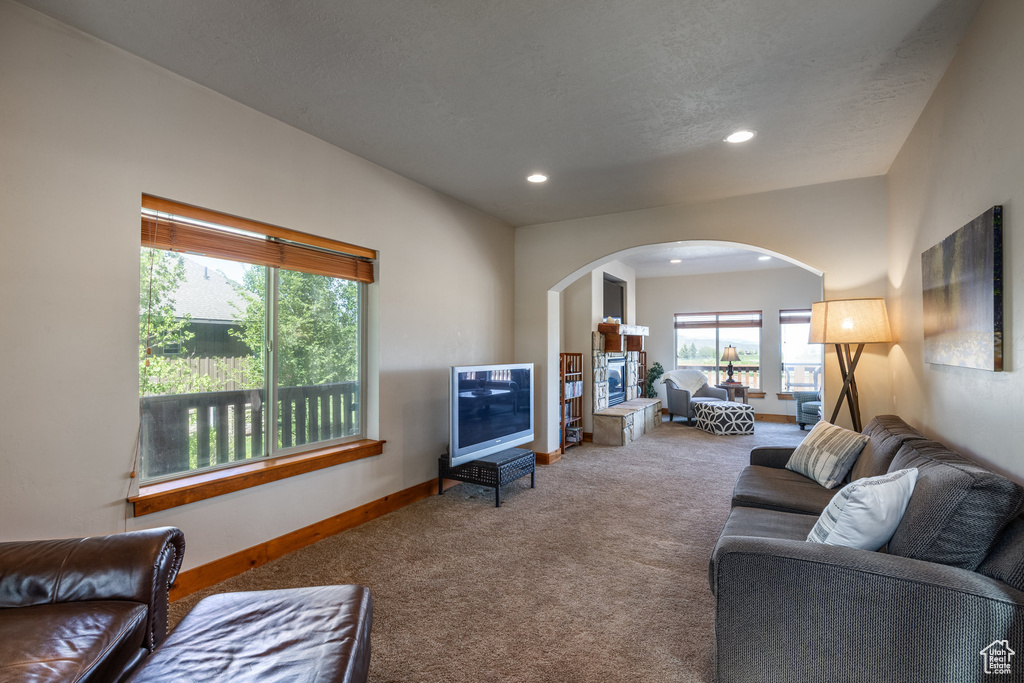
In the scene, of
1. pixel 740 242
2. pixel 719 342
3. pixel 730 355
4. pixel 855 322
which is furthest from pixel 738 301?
pixel 855 322

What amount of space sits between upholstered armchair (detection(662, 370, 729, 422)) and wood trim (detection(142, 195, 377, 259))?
19.2 ft

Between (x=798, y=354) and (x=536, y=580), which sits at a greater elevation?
(x=798, y=354)

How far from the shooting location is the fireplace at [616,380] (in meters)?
6.98

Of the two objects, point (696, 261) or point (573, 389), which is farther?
point (696, 261)

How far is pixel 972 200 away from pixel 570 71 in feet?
6.08

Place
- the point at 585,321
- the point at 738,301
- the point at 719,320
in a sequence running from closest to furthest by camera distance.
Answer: the point at 585,321 → the point at 738,301 → the point at 719,320

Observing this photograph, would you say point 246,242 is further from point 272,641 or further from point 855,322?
point 855,322

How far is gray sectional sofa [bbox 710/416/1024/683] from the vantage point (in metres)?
1.27

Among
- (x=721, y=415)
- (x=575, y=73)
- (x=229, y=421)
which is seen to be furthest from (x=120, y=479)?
(x=721, y=415)

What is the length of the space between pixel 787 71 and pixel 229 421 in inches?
139

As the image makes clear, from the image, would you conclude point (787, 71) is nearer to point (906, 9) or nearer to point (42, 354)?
point (906, 9)

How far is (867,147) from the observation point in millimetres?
3135

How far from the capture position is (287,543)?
2.87 m

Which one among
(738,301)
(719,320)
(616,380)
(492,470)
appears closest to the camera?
(492,470)
